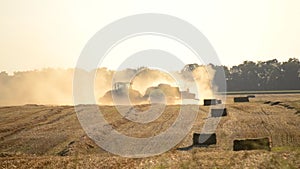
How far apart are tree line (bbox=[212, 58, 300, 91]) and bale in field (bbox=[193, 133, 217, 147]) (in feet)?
293

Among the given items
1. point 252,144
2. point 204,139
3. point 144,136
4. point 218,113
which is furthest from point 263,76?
point 252,144

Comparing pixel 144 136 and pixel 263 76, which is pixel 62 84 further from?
pixel 263 76

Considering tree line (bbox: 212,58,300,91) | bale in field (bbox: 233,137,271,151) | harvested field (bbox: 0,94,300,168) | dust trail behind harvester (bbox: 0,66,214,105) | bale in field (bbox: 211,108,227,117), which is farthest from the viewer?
tree line (bbox: 212,58,300,91)

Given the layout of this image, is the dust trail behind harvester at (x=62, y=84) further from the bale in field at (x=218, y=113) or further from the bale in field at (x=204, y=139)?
the bale in field at (x=204, y=139)

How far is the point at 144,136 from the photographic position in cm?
3747

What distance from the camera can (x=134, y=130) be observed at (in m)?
41.2

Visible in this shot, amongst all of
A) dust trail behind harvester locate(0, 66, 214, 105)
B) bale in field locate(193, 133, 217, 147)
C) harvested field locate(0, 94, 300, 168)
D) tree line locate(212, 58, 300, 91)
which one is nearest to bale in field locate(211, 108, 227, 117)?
harvested field locate(0, 94, 300, 168)

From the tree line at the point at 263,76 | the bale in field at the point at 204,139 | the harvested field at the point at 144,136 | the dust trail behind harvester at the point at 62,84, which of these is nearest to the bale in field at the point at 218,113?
the harvested field at the point at 144,136

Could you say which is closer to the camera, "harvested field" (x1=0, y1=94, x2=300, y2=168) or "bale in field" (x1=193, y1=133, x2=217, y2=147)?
"harvested field" (x1=0, y1=94, x2=300, y2=168)

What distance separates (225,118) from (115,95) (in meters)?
37.3

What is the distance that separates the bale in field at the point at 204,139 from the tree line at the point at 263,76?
293 feet

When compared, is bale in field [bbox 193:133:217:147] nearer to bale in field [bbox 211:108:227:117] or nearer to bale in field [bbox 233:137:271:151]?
bale in field [bbox 233:137:271:151]

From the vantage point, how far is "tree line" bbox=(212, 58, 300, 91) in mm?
123950

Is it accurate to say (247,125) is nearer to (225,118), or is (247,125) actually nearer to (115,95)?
(225,118)
